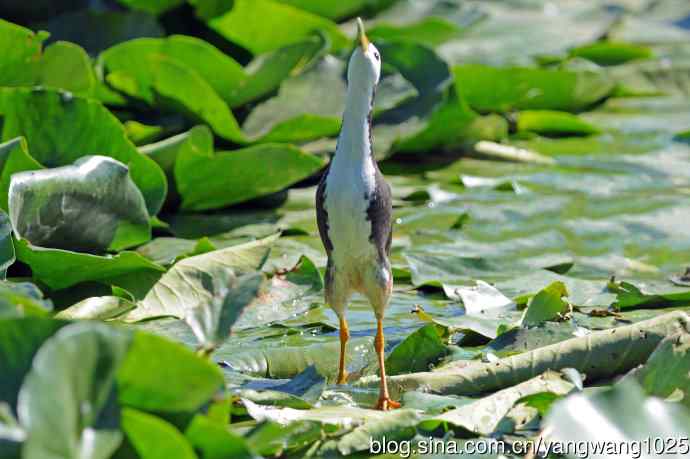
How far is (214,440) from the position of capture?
2.16 meters

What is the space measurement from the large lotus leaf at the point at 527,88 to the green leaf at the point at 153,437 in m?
3.50

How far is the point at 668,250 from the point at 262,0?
1.96 meters

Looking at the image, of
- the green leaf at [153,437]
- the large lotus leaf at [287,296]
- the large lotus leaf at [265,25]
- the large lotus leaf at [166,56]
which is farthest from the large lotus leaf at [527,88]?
the green leaf at [153,437]

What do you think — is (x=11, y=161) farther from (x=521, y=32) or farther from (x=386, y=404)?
(x=521, y=32)

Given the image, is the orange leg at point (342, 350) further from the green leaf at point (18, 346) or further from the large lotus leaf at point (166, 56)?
the large lotus leaf at point (166, 56)

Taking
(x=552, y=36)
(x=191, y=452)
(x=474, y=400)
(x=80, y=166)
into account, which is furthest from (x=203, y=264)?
(x=552, y=36)

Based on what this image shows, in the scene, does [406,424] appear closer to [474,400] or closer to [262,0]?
[474,400]

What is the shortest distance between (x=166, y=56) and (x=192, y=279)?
1.28 m

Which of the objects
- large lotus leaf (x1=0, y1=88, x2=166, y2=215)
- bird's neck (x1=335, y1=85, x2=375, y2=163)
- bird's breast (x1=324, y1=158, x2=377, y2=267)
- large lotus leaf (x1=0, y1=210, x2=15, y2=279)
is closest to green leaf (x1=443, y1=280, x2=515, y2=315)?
bird's breast (x1=324, y1=158, x2=377, y2=267)

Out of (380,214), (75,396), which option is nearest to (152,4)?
(380,214)

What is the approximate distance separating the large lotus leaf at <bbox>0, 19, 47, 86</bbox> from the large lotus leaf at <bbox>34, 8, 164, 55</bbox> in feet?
3.06

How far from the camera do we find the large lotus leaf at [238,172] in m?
4.27

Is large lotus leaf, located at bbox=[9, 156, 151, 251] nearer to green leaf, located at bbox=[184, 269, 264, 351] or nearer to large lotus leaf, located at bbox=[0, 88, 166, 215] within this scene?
large lotus leaf, located at bbox=[0, 88, 166, 215]

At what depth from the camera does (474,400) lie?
276 centimetres
